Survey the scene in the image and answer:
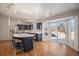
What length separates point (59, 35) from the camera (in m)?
2.53

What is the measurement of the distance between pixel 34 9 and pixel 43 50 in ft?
2.93

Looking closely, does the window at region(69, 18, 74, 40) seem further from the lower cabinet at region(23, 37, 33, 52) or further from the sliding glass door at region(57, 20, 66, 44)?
Answer: the lower cabinet at region(23, 37, 33, 52)

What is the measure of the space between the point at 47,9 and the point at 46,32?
0.50 m

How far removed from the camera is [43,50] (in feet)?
7.95

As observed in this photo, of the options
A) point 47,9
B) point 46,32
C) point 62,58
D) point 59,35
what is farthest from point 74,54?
point 47,9

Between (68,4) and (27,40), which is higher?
(68,4)

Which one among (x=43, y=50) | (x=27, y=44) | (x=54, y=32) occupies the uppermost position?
(x=54, y=32)

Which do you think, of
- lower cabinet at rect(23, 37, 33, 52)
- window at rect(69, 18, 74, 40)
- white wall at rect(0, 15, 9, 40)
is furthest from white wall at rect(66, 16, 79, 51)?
white wall at rect(0, 15, 9, 40)

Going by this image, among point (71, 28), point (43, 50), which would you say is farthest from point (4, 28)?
point (71, 28)

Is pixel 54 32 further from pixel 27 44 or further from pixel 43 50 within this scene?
pixel 27 44

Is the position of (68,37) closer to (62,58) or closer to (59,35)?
(59,35)

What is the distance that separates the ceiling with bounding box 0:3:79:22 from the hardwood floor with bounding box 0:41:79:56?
586mm

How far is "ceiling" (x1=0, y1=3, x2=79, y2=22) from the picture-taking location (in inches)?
92.0

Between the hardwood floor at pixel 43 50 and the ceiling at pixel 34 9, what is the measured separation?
23.1 inches
